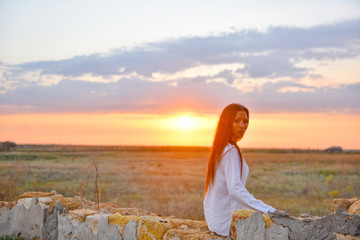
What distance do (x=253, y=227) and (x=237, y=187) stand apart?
37cm

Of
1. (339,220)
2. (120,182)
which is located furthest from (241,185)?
(120,182)

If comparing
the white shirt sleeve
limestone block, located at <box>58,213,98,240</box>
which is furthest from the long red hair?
limestone block, located at <box>58,213,98,240</box>

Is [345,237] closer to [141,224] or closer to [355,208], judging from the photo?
[355,208]

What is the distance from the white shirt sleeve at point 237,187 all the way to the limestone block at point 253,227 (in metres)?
0.14

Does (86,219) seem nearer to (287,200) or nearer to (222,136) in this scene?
(222,136)

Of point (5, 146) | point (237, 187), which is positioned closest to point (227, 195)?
point (237, 187)

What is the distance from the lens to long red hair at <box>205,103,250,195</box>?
3.79 m

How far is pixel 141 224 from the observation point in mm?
4328

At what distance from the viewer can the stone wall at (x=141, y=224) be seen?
3369mm

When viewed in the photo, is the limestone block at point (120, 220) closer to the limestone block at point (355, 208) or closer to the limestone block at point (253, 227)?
the limestone block at point (253, 227)

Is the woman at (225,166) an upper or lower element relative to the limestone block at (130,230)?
upper

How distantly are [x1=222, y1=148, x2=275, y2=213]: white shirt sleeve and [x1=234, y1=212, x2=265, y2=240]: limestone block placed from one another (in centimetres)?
14

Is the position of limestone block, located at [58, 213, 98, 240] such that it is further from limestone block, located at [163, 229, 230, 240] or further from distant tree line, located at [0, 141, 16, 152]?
distant tree line, located at [0, 141, 16, 152]

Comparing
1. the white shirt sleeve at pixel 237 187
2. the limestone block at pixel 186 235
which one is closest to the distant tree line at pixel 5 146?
the limestone block at pixel 186 235
